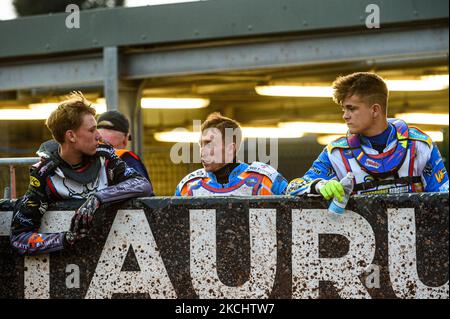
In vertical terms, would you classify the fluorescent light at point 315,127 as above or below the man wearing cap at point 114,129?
above

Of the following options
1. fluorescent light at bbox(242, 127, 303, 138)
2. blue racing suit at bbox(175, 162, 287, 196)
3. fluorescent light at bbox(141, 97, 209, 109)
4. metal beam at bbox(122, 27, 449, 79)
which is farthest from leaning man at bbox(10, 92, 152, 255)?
fluorescent light at bbox(242, 127, 303, 138)

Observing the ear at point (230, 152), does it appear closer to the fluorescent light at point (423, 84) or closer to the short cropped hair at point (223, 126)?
the short cropped hair at point (223, 126)

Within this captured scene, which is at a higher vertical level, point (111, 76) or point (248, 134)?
point (111, 76)

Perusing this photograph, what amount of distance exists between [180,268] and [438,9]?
610cm

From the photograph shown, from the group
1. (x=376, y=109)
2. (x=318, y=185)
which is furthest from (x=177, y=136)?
(x=318, y=185)

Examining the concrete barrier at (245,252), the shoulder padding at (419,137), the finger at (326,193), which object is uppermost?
the shoulder padding at (419,137)

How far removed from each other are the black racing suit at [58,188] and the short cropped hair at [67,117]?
0.38 feet

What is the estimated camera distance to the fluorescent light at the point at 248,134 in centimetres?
1598

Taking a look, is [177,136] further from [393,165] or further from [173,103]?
[393,165]

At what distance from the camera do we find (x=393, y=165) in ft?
15.0

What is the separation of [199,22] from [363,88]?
641 cm

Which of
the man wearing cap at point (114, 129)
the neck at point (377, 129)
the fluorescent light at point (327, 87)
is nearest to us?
the neck at point (377, 129)

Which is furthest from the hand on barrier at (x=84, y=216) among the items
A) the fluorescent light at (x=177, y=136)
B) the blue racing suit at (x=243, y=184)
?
the fluorescent light at (x=177, y=136)
